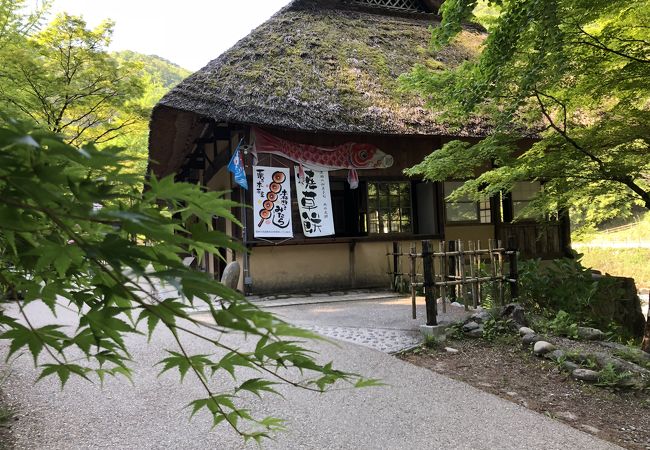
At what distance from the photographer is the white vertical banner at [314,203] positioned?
883cm

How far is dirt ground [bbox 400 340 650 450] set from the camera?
131 inches

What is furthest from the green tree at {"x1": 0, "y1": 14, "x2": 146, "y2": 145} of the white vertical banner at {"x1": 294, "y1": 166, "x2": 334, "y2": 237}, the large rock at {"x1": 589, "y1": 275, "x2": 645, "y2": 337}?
the large rock at {"x1": 589, "y1": 275, "x2": 645, "y2": 337}

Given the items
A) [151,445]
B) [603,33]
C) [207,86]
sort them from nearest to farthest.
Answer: [151,445] → [603,33] → [207,86]

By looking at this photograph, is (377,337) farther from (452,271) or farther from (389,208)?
(389,208)

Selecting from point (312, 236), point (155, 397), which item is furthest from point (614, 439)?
point (312, 236)

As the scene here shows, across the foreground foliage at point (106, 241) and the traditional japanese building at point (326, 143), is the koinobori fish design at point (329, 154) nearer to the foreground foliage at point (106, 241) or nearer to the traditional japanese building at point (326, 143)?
the traditional japanese building at point (326, 143)

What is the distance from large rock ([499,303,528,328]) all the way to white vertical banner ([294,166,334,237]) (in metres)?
4.09

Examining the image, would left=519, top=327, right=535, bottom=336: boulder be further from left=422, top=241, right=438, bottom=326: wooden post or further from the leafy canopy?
the leafy canopy

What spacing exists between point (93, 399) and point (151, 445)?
45.7 inches

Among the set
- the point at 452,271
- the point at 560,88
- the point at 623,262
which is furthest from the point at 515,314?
the point at 623,262

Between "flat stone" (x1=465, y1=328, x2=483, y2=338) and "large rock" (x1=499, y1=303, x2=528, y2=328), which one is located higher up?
"large rock" (x1=499, y1=303, x2=528, y2=328)

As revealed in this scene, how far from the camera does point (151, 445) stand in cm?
286

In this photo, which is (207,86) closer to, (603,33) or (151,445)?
(603,33)

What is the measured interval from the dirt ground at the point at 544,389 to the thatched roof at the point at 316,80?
402 centimetres
